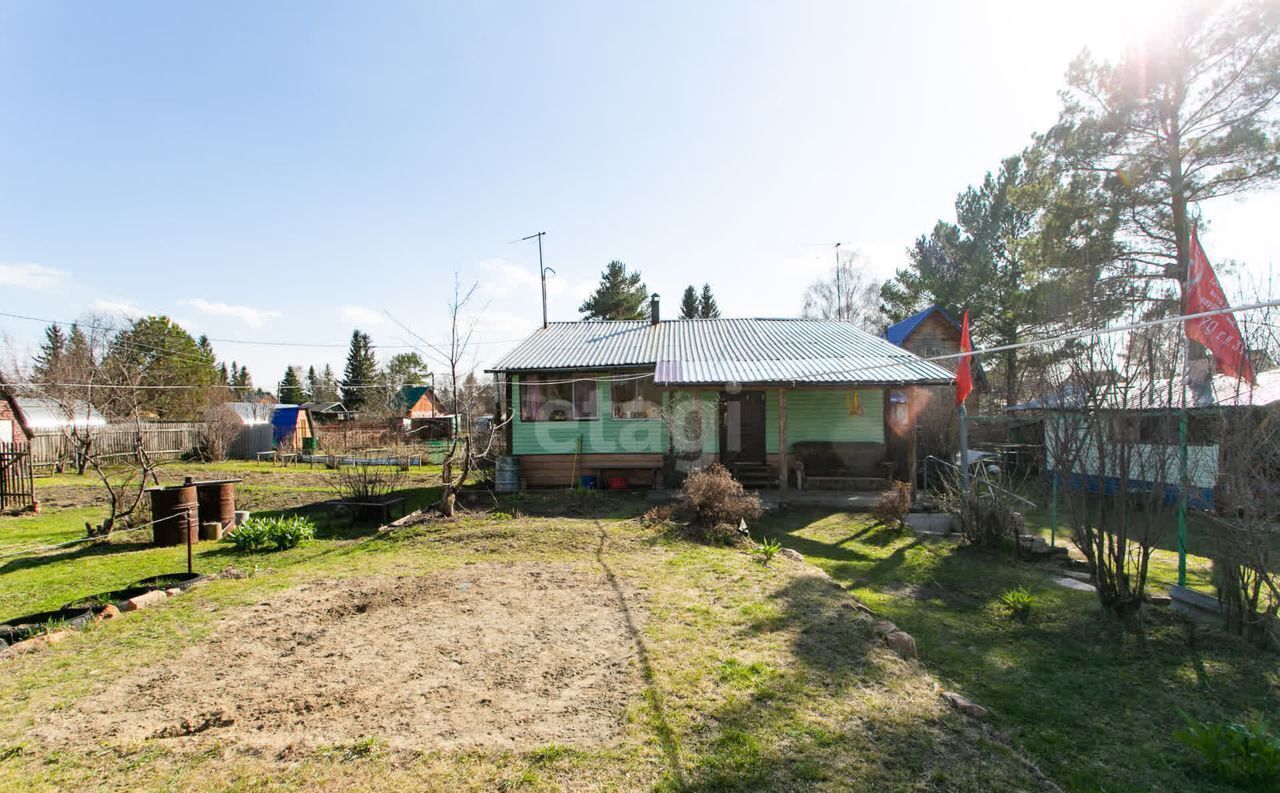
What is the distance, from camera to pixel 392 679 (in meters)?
3.85

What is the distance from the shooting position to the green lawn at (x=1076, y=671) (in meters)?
3.35

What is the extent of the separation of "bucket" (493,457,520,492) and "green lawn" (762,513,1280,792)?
27.2 feet

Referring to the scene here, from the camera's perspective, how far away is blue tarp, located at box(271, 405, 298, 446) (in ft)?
94.8

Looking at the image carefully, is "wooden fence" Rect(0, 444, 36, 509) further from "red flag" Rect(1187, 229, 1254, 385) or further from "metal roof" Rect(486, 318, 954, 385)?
"red flag" Rect(1187, 229, 1254, 385)

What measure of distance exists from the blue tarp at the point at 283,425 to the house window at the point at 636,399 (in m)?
23.1

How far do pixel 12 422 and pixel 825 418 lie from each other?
27407 mm

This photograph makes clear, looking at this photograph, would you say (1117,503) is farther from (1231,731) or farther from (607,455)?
(607,455)

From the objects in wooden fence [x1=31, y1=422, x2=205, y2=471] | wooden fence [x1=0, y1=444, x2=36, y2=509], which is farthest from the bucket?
wooden fence [x1=31, y1=422, x2=205, y2=471]

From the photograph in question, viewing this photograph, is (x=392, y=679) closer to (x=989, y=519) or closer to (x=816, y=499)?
(x=989, y=519)

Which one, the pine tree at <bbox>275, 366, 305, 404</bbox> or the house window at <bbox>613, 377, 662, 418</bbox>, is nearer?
the house window at <bbox>613, 377, 662, 418</bbox>

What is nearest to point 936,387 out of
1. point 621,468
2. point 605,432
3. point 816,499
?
point 816,499

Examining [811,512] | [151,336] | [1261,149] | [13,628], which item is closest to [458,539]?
[13,628]

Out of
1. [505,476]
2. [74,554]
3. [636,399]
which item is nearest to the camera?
[74,554]

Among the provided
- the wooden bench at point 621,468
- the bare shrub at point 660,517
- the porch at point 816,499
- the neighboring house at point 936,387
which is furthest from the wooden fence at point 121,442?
the neighboring house at point 936,387
